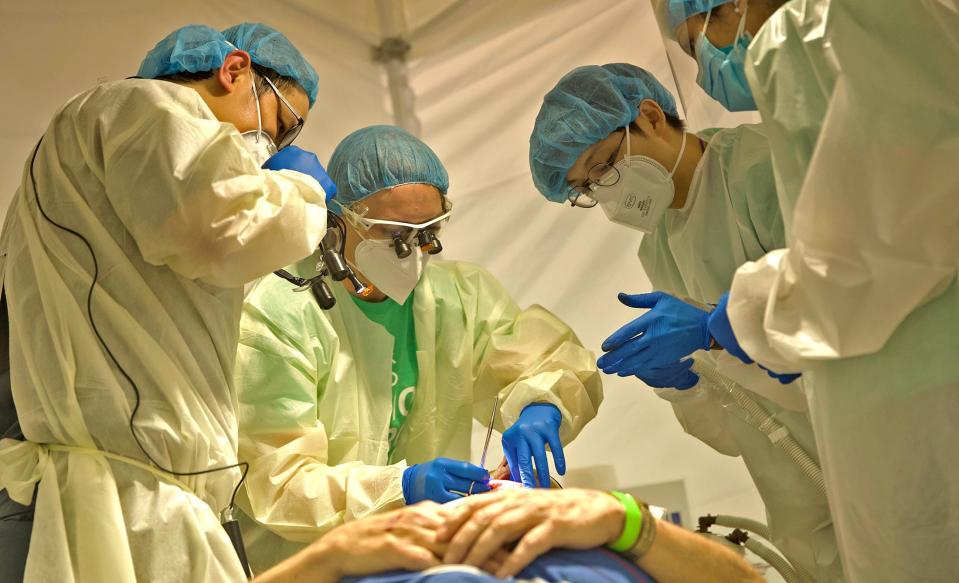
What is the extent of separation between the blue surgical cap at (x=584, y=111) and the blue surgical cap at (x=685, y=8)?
8.3 inches

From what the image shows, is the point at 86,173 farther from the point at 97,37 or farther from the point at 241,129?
the point at 97,37

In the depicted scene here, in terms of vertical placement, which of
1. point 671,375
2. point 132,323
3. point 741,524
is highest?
point 132,323

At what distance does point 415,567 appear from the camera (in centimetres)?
117

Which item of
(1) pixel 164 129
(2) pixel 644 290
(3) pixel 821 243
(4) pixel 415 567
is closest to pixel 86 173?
(1) pixel 164 129

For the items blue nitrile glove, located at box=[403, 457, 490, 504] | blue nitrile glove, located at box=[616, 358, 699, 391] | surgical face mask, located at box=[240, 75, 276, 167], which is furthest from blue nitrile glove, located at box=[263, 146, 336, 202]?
blue nitrile glove, located at box=[616, 358, 699, 391]

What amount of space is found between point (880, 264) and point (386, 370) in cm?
134

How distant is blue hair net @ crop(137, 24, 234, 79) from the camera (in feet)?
6.70

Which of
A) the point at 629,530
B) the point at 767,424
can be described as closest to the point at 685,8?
the point at 767,424

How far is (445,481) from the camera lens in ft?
6.81

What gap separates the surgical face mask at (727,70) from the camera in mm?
2129

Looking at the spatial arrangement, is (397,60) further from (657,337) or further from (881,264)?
(881,264)

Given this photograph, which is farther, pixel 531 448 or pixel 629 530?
pixel 531 448

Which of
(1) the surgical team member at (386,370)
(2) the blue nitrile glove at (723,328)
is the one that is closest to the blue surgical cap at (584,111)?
(1) the surgical team member at (386,370)

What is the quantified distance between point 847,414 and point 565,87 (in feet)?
4.23
